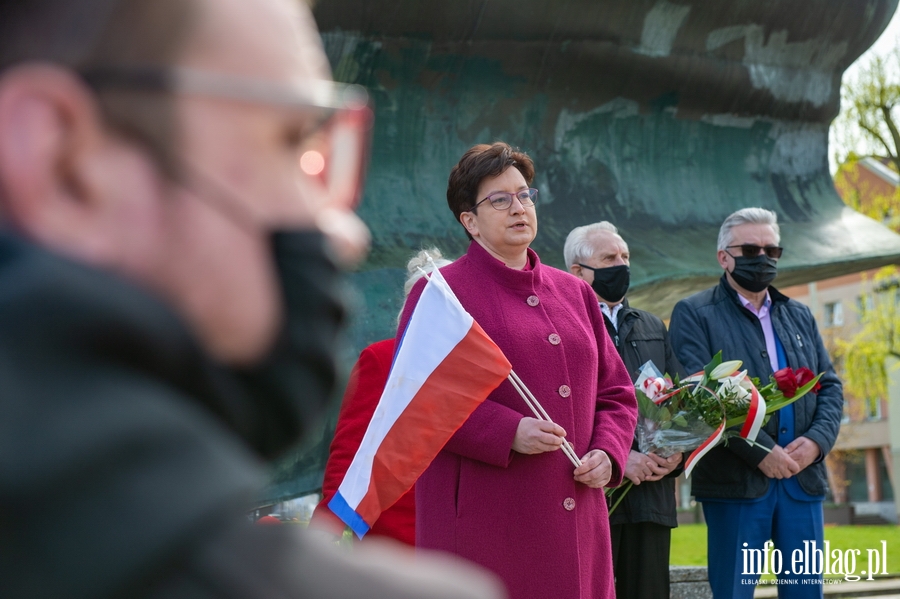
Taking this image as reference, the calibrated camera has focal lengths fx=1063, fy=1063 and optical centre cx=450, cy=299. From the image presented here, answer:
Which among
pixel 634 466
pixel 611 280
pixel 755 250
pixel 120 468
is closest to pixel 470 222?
pixel 611 280

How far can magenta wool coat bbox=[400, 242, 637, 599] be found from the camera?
3.52 meters

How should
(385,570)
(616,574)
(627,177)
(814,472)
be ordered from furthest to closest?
(627,177), (814,472), (616,574), (385,570)

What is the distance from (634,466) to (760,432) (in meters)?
0.80

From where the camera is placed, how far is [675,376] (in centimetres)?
519

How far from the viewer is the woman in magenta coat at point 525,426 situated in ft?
A: 11.6

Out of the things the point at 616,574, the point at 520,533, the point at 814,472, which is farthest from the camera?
the point at 814,472

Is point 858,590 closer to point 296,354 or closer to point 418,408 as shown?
point 418,408

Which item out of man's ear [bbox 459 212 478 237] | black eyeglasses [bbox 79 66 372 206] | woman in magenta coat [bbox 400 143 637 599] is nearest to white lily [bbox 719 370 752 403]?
woman in magenta coat [bbox 400 143 637 599]

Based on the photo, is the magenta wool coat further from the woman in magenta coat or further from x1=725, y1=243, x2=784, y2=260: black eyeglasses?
x1=725, y1=243, x2=784, y2=260: black eyeglasses

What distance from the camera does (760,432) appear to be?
17.2ft

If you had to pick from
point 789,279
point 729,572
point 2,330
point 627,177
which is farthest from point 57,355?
point 789,279

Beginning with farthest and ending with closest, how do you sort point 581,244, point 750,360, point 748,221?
point 748,221 < point 750,360 < point 581,244

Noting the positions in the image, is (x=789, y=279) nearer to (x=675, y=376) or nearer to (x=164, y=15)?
(x=675, y=376)

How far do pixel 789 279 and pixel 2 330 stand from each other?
8085 mm
